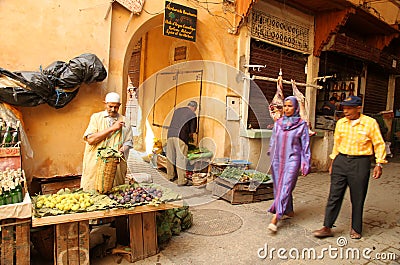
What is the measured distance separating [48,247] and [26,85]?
199 centimetres

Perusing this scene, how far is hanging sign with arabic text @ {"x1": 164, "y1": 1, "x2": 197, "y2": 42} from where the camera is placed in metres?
5.21

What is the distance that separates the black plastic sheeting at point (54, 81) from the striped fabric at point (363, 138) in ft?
11.0

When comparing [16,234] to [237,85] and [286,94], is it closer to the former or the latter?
[237,85]

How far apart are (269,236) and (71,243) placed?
2371mm

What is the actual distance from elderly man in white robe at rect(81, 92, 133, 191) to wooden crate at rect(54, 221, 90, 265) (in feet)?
2.37

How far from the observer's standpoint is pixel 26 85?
3711mm

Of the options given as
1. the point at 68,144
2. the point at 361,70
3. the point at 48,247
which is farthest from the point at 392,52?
the point at 48,247

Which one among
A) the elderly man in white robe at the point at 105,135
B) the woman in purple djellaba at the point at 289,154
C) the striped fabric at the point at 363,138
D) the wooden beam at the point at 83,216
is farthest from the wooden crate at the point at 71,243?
the striped fabric at the point at 363,138

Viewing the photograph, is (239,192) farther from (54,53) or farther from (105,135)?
(54,53)

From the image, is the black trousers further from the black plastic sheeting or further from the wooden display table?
the black plastic sheeting

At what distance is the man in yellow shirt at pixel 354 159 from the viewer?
11.9ft

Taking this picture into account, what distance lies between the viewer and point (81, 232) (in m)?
2.75

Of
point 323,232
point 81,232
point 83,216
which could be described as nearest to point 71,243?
point 81,232

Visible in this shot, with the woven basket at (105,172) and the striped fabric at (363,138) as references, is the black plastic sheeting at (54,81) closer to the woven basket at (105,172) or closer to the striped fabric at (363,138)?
the woven basket at (105,172)
